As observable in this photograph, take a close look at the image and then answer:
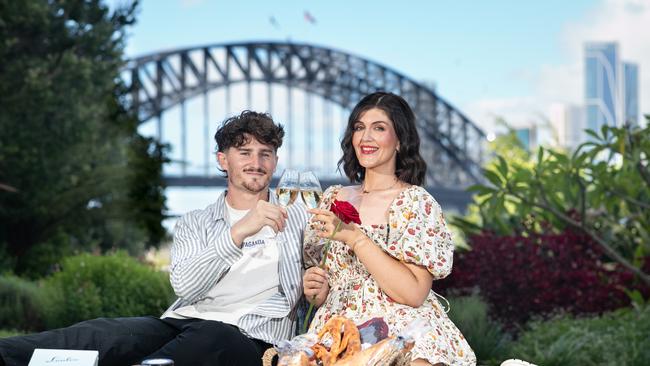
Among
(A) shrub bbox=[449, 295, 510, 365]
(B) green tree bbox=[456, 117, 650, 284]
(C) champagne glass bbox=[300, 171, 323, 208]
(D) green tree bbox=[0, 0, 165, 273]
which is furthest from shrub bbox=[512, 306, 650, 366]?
(D) green tree bbox=[0, 0, 165, 273]

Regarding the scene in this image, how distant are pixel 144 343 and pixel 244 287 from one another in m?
0.39

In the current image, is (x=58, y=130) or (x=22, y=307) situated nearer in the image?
(x=22, y=307)

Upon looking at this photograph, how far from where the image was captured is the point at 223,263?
3.25 metres

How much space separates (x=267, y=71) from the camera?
46.7m

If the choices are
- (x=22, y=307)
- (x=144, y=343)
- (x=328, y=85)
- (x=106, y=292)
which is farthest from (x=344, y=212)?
(x=328, y=85)

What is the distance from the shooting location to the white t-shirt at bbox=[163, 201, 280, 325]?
11.2 ft

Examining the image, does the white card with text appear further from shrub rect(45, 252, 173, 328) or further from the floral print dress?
shrub rect(45, 252, 173, 328)

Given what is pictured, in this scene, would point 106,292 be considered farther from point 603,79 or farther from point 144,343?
point 603,79

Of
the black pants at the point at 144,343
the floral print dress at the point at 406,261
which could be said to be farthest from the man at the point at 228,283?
the floral print dress at the point at 406,261

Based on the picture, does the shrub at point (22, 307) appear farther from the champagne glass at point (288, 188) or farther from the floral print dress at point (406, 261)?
the champagne glass at point (288, 188)

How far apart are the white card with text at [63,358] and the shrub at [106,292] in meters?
4.97

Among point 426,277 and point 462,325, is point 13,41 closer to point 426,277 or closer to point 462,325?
point 462,325

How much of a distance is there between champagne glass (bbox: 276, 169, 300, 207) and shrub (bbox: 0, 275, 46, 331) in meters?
5.74

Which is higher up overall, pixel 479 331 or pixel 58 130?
pixel 58 130
